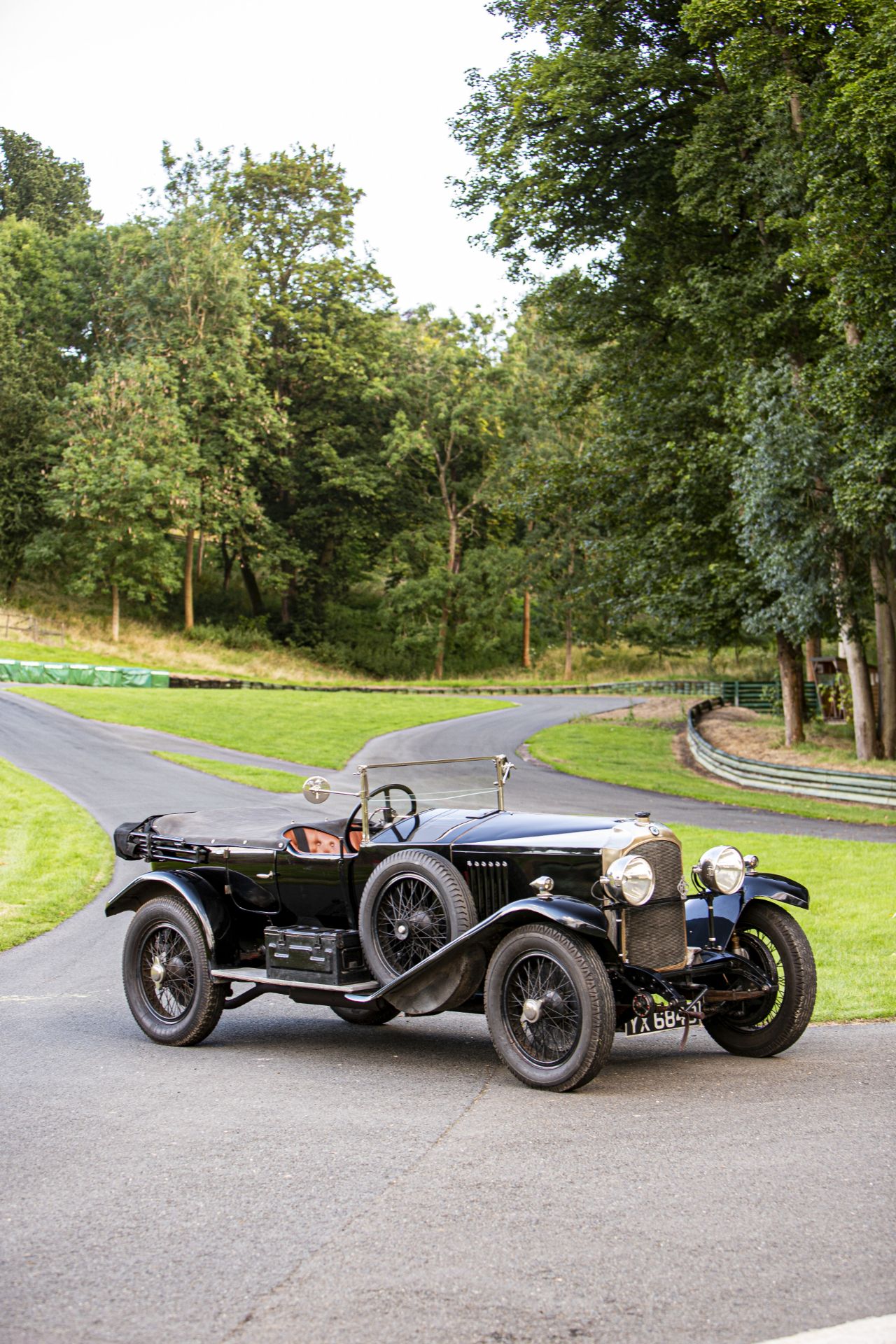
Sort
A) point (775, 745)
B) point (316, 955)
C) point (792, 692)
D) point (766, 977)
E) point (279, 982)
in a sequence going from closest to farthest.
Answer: point (766, 977) < point (316, 955) < point (279, 982) < point (792, 692) < point (775, 745)

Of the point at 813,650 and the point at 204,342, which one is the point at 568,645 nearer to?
the point at 204,342

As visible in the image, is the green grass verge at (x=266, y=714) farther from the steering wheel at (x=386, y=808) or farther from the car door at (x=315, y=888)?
the steering wheel at (x=386, y=808)

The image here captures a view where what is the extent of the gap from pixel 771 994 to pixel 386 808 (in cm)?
254

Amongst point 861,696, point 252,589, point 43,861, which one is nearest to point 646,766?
point 861,696

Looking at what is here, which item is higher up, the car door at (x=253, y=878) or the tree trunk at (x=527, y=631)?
the tree trunk at (x=527, y=631)

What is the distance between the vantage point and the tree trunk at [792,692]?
3331cm

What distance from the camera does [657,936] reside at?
255 inches

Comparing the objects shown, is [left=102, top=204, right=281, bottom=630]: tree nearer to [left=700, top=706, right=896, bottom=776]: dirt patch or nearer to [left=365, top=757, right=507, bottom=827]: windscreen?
[left=700, top=706, right=896, bottom=776]: dirt patch

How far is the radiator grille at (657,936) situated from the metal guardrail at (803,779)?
18.9m

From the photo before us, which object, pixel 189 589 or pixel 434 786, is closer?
pixel 434 786

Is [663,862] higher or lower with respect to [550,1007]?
higher

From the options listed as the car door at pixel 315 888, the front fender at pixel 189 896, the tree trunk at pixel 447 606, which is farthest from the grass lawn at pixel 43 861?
the tree trunk at pixel 447 606

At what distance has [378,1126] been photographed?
18.1ft

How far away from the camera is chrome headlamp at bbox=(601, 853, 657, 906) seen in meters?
6.16
